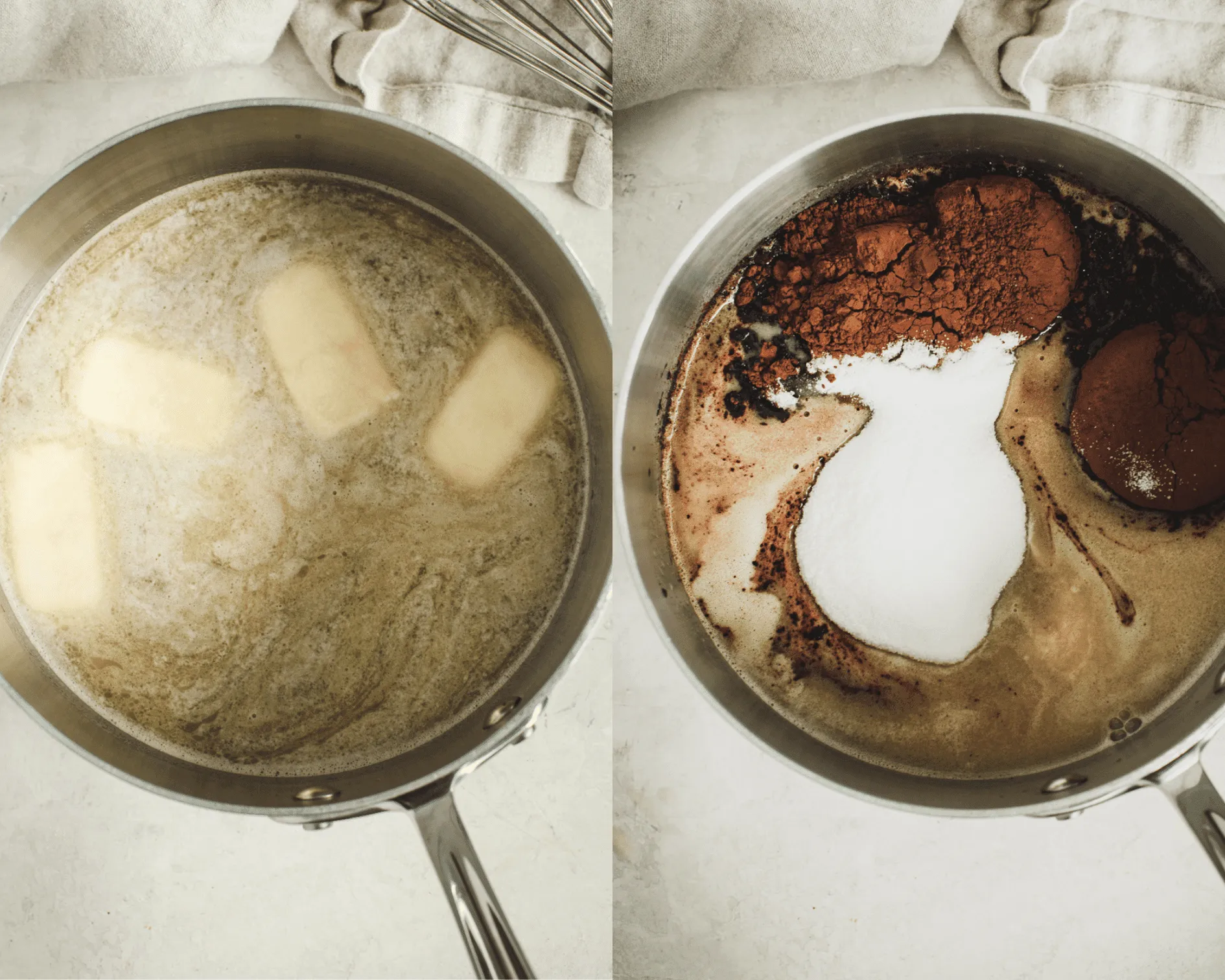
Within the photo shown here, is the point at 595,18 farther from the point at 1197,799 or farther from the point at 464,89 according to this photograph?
the point at 1197,799

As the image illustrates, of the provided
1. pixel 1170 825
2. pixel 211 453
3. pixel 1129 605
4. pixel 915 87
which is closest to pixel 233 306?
pixel 211 453

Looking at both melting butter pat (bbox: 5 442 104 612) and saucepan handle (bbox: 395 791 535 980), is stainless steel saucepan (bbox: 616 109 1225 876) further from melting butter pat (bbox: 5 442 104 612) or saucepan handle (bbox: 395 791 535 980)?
melting butter pat (bbox: 5 442 104 612)

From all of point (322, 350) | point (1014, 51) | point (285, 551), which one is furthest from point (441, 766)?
point (1014, 51)

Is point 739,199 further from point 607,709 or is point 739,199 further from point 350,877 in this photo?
point 350,877

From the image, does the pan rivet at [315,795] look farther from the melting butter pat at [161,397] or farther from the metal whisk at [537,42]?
the metal whisk at [537,42]

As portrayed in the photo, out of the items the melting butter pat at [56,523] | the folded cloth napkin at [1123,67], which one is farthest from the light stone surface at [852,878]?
the melting butter pat at [56,523]
